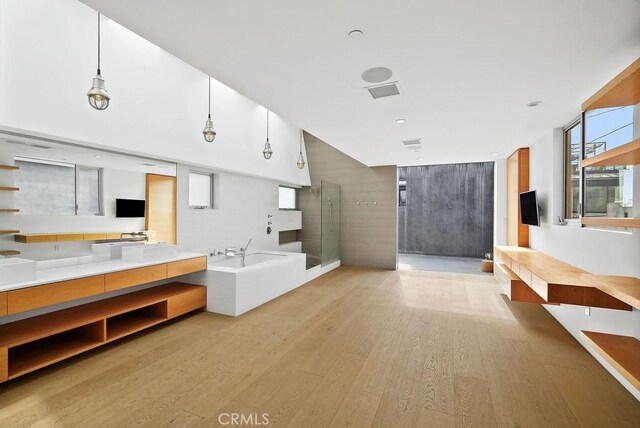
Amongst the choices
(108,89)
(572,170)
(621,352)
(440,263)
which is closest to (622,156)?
Result: (621,352)

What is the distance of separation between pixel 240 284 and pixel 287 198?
11.2 ft

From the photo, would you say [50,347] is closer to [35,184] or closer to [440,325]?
[35,184]

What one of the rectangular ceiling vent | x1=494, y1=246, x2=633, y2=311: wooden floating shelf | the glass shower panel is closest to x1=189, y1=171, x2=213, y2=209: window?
the glass shower panel

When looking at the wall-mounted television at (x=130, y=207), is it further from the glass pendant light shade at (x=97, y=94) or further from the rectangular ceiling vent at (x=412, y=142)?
the rectangular ceiling vent at (x=412, y=142)

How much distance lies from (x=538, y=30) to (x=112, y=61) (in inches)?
147

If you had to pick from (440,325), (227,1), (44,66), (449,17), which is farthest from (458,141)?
(44,66)

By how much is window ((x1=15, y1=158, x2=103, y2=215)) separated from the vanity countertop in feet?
1.73

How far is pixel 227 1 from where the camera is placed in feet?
4.98

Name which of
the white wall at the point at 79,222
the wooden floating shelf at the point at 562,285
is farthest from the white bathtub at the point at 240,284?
the wooden floating shelf at the point at 562,285

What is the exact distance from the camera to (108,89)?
2.89m

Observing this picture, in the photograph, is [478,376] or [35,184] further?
[35,184]

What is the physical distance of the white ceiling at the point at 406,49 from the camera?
5.14ft

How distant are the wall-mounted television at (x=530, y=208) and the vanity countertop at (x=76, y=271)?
15.7 feet

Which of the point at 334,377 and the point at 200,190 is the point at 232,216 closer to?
the point at 200,190
